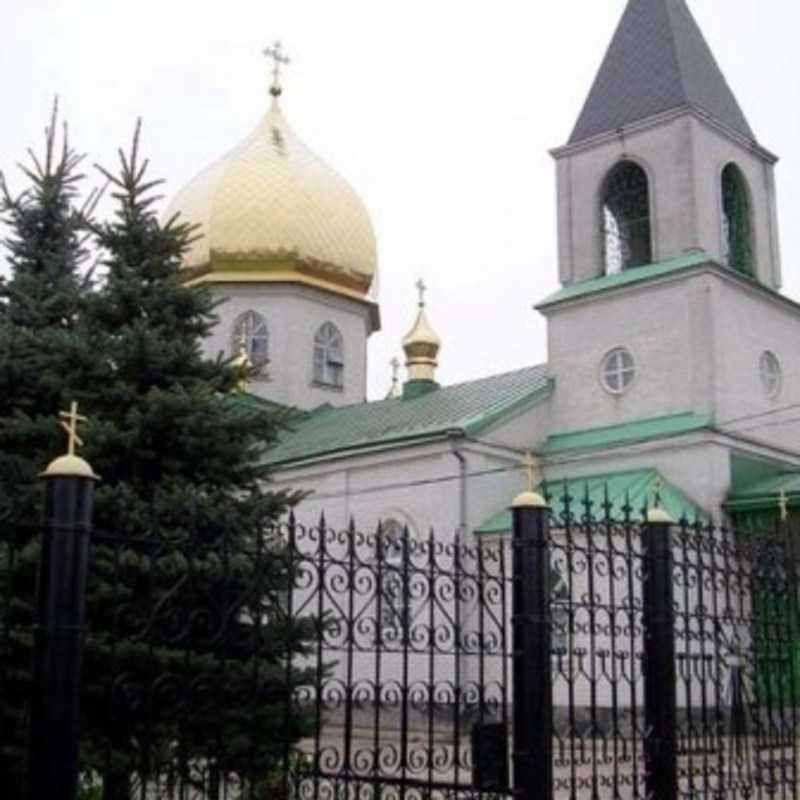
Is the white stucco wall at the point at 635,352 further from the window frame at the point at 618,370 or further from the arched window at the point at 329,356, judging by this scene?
the arched window at the point at 329,356

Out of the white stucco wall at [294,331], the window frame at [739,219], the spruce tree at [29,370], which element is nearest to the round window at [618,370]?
the window frame at [739,219]

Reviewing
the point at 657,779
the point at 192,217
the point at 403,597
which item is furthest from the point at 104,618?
the point at 192,217

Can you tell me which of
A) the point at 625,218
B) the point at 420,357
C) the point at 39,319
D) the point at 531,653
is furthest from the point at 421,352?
the point at 531,653

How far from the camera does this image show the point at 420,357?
84.3 ft

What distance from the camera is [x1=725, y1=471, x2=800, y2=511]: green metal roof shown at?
18.3 meters

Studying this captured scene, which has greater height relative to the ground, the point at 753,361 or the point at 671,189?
the point at 671,189

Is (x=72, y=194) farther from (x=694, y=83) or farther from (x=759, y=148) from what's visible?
(x=759, y=148)

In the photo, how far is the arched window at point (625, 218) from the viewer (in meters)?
21.3

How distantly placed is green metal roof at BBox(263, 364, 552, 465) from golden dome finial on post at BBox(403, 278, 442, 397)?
1.52ft

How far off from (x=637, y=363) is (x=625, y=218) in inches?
115

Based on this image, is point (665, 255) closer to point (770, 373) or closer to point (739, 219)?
point (739, 219)

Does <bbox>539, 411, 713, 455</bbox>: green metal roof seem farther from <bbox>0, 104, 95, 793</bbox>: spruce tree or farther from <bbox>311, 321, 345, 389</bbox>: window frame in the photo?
<bbox>0, 104, 95, 793</bbox>: spruce tree

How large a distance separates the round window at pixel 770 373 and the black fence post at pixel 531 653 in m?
15.4

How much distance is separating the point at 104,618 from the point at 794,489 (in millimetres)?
13630
